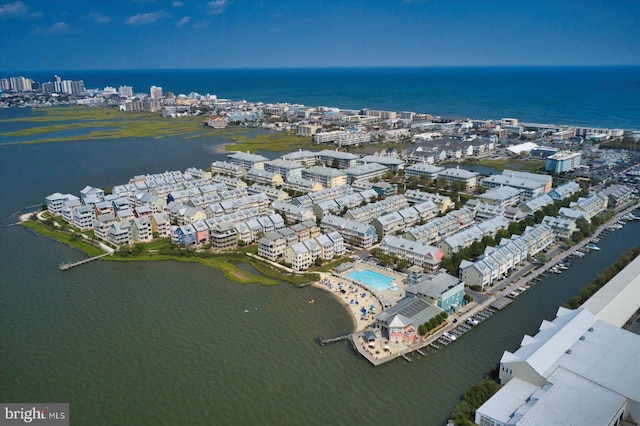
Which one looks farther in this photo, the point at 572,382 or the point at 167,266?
the point at 167,266

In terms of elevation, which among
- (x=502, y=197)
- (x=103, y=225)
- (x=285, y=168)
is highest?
(x=285, y=168)

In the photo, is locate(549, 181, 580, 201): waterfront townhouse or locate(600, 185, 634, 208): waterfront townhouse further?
locate(549, 181, 580, 201): waterfront townhouse

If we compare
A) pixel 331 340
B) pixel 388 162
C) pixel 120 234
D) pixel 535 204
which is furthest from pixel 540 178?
pixel 120 234

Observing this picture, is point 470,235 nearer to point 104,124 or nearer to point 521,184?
point 521,184

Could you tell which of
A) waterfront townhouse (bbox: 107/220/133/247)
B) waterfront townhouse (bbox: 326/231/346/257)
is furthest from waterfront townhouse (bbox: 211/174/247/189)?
waterfront townhouse (bbox: 326/231/346/257)

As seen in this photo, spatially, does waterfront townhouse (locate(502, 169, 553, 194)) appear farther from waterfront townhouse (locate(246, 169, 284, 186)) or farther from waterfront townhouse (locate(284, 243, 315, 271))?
waterfront townhouse (locate(284, 243, 315, 271))

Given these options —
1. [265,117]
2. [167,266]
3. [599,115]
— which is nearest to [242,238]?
[167,266]

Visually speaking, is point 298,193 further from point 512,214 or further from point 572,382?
point 572,382
